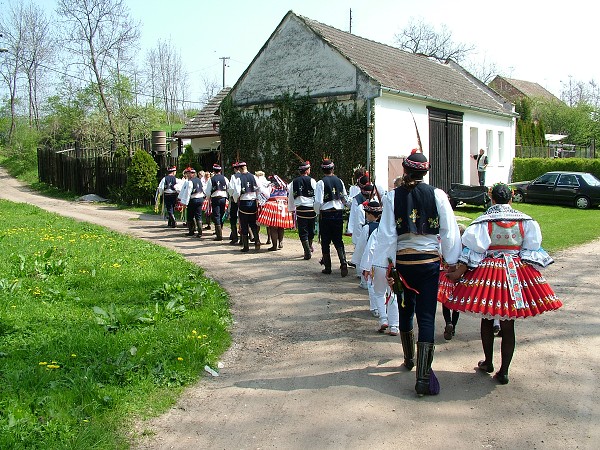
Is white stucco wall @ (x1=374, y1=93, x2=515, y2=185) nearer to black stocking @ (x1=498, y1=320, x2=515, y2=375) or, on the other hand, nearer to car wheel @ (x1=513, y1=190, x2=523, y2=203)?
car wheel @ (x1=513, y1=190, x2=523, y2=203)

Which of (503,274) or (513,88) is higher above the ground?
(513,88)

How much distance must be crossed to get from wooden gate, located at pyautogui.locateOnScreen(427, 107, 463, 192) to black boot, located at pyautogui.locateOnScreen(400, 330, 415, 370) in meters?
16.7

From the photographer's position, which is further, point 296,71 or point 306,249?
point 296,71

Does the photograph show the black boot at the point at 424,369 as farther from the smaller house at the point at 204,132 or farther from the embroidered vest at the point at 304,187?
the smaller house at the point at 204,132

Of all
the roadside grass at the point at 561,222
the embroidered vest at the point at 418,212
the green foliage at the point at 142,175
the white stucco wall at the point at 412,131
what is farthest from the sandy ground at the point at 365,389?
the green foliage at the point at 142,175

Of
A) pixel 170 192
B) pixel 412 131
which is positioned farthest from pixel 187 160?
pixel 412 131

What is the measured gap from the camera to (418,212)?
5418 millimetres

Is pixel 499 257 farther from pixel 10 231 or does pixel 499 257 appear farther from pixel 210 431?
pixel 10 231

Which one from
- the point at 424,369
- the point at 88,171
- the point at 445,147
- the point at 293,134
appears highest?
the point at 293,134

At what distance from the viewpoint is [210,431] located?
4703 millimetres

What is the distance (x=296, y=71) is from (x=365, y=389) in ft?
54.7

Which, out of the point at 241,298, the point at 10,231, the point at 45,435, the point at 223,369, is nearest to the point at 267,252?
the point at 241,298

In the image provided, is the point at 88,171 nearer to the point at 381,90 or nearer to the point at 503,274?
the point at 381,90

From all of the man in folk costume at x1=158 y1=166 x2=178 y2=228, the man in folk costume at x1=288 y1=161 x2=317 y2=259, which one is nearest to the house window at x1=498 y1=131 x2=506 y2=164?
the man in folk costume at x1=158 y1=166 x2=178 y2=228
